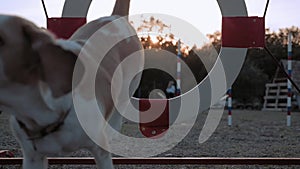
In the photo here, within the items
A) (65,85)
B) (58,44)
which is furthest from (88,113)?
(58,44)

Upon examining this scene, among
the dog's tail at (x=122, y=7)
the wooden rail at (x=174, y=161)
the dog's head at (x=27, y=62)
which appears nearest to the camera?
the dog's head at (x=27, y=62)

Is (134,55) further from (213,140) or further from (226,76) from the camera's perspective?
(213,140)

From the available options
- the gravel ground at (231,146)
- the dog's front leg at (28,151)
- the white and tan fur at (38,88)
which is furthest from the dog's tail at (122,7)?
the gravel ground at (231,146)

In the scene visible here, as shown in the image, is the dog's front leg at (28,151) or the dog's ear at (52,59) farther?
the dog's front leg at (28,151)

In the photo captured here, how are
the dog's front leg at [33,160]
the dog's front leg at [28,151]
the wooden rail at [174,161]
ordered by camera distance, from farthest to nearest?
1. the wooden rail at [174,161]
2. the dog's front leg at [33,160]
3. the dog's front leg at [28,151]

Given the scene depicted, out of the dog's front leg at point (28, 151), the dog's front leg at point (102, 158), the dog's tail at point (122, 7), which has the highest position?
the dog's tail at point (122, 7)

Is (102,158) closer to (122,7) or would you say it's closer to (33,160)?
(33,160)

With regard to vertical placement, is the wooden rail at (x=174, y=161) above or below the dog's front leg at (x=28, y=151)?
below

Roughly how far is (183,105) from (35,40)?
203 centimetres

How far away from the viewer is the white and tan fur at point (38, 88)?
154cm

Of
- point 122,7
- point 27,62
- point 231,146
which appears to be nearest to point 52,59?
point 27,62

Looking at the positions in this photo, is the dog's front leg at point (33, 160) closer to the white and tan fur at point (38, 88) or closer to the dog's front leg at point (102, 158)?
the white and tan fur at point (38, 88)

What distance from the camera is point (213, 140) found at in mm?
6383

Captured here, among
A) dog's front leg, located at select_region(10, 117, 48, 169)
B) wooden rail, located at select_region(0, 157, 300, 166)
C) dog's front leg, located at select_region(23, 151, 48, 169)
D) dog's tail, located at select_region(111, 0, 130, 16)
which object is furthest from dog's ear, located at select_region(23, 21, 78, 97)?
wooden rail, located at select_region(0, 157, 300, 166)
